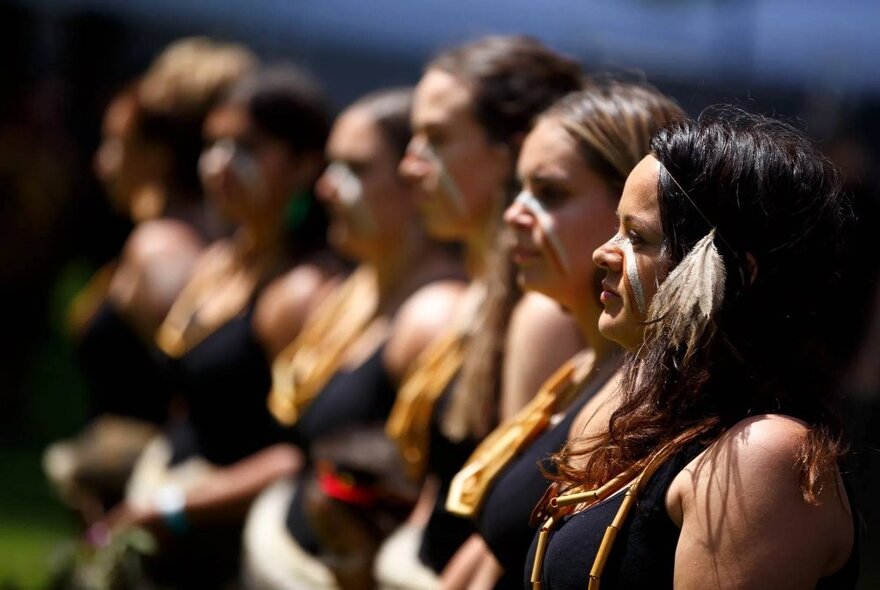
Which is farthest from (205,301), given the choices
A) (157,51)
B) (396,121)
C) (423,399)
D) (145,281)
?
(157,51)

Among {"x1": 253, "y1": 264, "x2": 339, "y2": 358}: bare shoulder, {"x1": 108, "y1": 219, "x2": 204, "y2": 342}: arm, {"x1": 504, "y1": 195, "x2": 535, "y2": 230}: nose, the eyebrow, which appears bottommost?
{"x1": 108, "y1": 219, "x2": 204, "y2": 342}: arm

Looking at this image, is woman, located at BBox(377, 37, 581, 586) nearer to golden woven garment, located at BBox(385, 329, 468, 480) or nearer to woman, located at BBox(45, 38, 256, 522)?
golden woven garment, located at BBox(385, 329, 468, 480)

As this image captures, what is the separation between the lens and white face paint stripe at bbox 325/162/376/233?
3.79 meters

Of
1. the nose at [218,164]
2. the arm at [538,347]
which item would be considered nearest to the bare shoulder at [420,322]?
the arm at [538,347]

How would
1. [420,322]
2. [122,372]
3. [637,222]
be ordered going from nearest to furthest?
[637,222]
[420,322]
[122,372]

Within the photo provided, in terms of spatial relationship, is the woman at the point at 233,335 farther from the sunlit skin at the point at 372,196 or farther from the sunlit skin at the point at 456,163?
the sunlit skin at the point at 456,163

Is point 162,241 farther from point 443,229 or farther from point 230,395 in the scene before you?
point 443,229

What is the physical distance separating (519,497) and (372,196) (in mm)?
1632

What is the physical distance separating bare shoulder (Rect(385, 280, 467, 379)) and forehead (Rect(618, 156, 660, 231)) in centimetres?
147

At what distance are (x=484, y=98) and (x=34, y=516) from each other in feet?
14.6

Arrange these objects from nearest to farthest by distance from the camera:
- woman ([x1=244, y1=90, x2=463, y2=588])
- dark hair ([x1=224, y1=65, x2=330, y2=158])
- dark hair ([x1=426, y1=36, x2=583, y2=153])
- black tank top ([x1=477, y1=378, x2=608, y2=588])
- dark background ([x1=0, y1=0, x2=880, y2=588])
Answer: black tank top ([x1=477, y1=378, x2=608, y2=588]), dark hair ([x1=426, y1=36, x2=583, y2=153]), woman ([x1=244, y1=90, x2=463, y2=588]), dark hair ([x1=224, y1=65, x2=330, y2=158]), dark background ([x1=0, y1=0, x2=880, y2=588])

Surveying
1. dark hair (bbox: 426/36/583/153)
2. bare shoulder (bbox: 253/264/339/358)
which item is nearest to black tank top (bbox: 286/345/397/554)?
bare shoulder (bbox: 253/264/339/358)

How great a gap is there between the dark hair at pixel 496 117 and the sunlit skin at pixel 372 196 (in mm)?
539

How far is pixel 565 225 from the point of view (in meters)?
2.43
